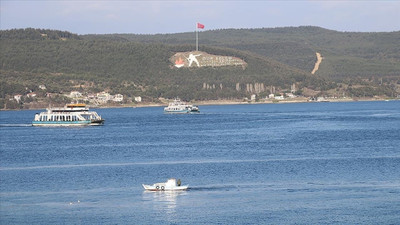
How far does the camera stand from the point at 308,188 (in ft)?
165

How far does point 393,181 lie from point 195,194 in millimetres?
12700

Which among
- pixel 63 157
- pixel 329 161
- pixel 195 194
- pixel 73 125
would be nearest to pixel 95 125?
pixel 73 125

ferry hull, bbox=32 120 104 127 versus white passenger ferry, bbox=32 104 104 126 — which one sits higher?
white passenger ferry, bbox=32 104 104 126

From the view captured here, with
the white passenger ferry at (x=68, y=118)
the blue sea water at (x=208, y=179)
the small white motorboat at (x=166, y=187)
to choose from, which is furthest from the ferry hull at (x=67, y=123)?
the small white motorboat at (x=166, y=187)

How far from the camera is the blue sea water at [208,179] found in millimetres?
42875

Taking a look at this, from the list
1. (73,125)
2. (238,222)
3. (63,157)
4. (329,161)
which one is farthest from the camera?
(73,125)

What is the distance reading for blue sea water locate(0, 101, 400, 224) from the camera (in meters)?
42.9

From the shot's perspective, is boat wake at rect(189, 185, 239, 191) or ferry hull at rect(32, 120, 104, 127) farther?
ferry hull at rect(32, 120, 104, 127)

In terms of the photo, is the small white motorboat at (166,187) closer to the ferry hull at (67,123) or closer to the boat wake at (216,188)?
the boat wake at (216,188)

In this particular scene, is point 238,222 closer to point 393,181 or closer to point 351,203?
point 351,203

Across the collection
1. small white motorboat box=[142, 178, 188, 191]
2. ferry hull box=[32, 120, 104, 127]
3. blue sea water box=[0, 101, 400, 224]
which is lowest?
ferry hull box=[32, 120, 104, 127]

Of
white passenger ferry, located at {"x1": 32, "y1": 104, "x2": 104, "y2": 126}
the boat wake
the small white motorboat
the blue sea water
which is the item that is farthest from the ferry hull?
the small white motorboat

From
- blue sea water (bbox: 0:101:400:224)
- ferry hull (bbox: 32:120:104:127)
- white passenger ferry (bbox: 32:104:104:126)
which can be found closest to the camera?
blue sea water (bbox: 0:101:400:224)

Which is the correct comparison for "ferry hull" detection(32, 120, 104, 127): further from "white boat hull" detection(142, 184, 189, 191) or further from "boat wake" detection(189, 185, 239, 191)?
"white boat hull" detection(142, 184, 189, 191)
